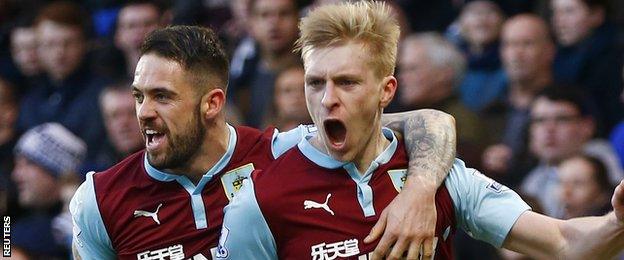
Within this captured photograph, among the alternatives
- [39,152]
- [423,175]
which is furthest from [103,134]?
[423,175]

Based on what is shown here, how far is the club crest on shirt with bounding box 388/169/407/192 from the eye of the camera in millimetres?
5340

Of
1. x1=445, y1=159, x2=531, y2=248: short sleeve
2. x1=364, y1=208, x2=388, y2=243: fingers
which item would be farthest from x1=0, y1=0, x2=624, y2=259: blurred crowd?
x1=364, y1=208, x2=388, y2=243: fingers

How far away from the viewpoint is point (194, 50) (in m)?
5.66

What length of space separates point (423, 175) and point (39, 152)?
5.24 metres

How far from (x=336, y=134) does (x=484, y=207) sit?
1.80 ft

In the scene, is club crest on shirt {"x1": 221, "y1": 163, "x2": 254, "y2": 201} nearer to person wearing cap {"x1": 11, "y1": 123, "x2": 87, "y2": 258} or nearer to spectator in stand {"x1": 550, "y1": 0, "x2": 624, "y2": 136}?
spectator in stand {"x1": 550, "y1": 0, "x2": 624, "y2": 136}

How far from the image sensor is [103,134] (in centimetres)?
1009

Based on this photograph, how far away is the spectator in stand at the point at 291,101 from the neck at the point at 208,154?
310 centimetres

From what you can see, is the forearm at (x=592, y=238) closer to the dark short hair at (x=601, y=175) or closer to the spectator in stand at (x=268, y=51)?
the dark short hair at (x=601, y=175)

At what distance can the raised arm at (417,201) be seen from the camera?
16.8ft

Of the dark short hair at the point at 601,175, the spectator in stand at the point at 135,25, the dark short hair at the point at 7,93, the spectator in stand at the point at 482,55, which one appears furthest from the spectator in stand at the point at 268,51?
the dark short hair at the point at 601,175

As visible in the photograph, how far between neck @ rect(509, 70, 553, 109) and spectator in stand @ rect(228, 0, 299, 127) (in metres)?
1.36

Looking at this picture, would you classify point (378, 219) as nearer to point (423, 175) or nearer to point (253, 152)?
point (423, 175)

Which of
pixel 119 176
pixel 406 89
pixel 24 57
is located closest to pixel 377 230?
pixel 119 176
